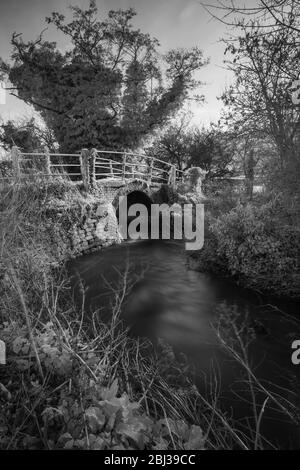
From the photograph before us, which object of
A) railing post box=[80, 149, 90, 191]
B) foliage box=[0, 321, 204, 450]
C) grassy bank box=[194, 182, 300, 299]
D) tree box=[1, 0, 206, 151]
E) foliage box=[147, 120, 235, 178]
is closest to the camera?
foliage box=[0, 321, 204, 450]

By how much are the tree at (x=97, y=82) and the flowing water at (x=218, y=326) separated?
1008cm

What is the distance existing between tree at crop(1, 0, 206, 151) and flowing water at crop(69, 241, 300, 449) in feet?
33.1

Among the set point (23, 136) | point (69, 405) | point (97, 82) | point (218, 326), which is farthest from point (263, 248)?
point (23, 136)

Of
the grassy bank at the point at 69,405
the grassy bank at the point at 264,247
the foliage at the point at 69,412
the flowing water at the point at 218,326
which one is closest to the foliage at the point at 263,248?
the grassy bank at the point at 264,247

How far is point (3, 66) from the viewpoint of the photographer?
16.4 m

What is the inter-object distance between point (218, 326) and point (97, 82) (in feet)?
53.9

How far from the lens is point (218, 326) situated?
178 inches

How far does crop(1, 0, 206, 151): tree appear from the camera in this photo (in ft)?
53.1

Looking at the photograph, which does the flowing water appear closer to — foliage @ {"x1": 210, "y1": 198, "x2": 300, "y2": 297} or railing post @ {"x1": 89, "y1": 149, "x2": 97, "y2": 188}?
foliage @ {"x1": 210, "y1": 198, "x2": 300, "y2": 297}

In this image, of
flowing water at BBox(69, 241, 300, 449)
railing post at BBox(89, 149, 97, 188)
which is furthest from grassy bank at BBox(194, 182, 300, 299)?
railing post at BBox(89, 149, 97, 188)

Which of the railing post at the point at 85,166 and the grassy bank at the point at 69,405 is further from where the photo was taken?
the railing post at the point at 85,166

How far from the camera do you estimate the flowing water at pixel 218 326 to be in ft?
13.5

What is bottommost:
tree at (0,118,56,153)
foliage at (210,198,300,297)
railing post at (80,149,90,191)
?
foliage at (210,198,300,297)

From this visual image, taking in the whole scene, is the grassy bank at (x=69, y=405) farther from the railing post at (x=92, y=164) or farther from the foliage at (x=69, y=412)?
the railing post at (x=92, y=164)
